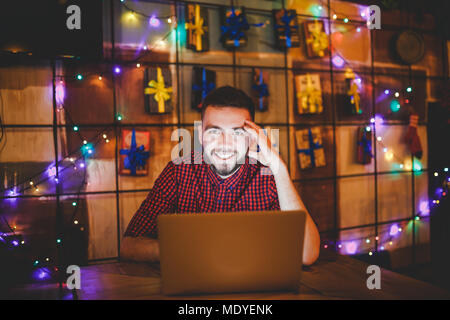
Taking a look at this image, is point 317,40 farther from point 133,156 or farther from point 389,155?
point 133,156

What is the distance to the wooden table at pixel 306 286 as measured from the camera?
3.39 ft

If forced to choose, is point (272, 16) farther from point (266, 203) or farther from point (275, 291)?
point (275, 291)

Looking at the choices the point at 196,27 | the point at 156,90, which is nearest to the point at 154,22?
the point at 196,27

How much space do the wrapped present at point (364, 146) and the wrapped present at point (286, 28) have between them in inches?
46.2

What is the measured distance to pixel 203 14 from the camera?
110 inches

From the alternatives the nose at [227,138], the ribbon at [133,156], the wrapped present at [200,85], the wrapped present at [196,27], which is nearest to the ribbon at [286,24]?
the wrapped present at [196,27]

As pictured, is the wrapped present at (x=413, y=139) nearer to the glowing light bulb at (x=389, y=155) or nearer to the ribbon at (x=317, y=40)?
the glowing light bulb at (x=389, y=155)

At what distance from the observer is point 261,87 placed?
2918 millimetres

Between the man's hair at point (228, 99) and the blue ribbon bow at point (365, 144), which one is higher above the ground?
the man's hair at point (228, 99)

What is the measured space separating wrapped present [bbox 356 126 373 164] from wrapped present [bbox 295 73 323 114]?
0.59m

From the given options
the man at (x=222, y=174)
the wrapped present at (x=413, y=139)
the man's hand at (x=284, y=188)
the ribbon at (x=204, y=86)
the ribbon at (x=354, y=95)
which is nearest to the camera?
the man's hand at (x=284, y=188)

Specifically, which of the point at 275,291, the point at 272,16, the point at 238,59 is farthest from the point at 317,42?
the point at 275,291

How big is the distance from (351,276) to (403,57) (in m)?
3.31

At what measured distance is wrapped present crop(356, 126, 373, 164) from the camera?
3379 millimetres
